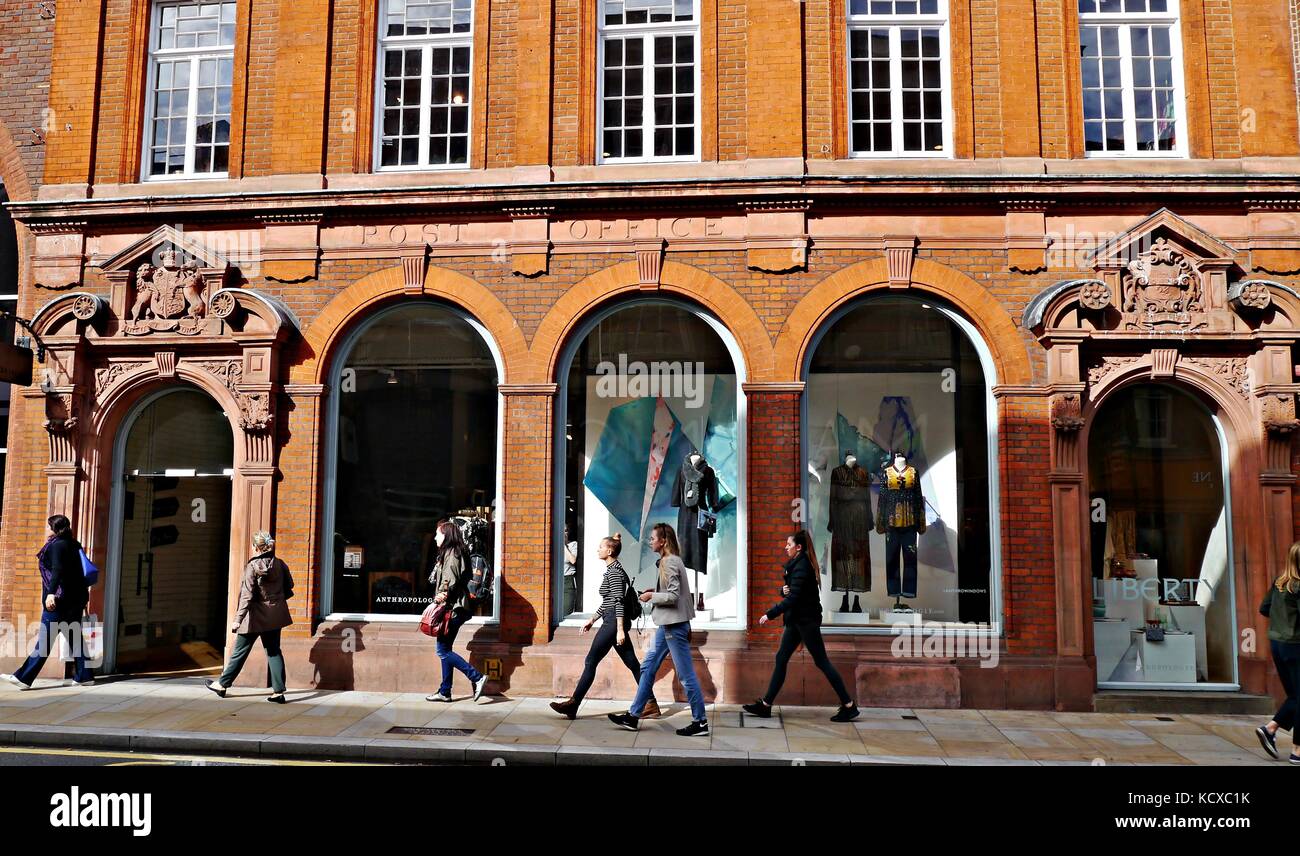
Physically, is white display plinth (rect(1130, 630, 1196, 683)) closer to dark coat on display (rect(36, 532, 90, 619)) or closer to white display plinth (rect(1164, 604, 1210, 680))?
white display plinth (rect(1164, 604, 1210, 680))

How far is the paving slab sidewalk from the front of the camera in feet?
25.8

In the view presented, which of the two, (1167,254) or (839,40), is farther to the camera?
(839,40)

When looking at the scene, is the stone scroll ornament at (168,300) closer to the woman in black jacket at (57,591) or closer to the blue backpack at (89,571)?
the woman in black jacket at (57,591)

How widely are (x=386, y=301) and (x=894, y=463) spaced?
20.9 feet

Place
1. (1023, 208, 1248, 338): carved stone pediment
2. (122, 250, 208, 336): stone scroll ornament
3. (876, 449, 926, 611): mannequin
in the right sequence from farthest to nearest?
(122, 250, 208, 336): stone scroll ornament → (876, 449, 926, 611): mannequin → (1023, 208, 1248, 338): carved stone pediment

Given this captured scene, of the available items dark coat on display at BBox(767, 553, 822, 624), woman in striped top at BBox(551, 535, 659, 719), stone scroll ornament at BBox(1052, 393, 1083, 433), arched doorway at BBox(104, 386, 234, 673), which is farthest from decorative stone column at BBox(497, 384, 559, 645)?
stone scroll ornament at BBox(1052, 393, 1083, 433)

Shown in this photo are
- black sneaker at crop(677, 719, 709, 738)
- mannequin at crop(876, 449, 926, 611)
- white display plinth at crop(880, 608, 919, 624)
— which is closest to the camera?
black sneaker at crop(677, 719, 709, 738)

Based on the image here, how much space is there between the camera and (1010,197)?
10492 millimetres

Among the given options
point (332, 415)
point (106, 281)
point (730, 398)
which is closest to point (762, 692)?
point (730, 398)

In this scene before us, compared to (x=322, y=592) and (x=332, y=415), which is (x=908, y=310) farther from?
(x=322, y=592)

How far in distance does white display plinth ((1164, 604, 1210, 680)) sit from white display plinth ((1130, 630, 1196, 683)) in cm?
7

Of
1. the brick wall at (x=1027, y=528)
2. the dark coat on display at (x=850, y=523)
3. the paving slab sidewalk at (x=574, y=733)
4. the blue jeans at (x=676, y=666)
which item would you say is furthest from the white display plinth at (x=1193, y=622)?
the blue jeans at (x=676, y=666)
